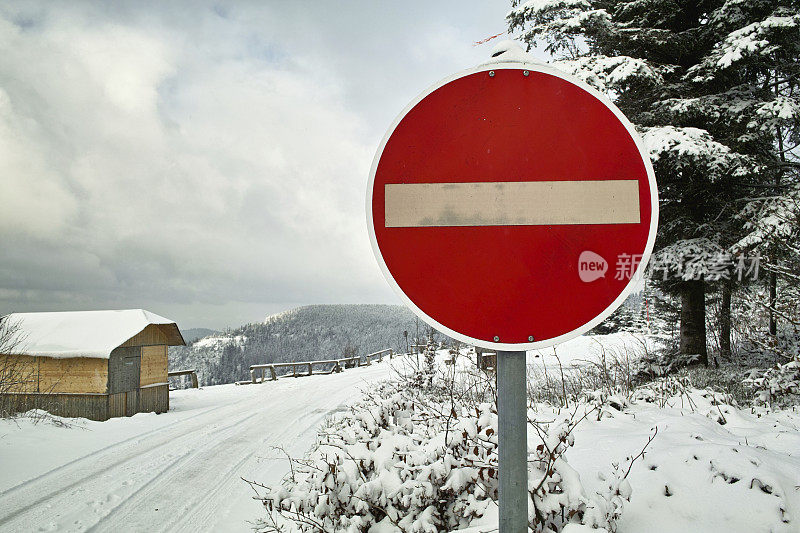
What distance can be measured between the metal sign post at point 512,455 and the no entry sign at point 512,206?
13cm

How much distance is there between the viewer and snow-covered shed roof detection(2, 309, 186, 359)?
1273cm

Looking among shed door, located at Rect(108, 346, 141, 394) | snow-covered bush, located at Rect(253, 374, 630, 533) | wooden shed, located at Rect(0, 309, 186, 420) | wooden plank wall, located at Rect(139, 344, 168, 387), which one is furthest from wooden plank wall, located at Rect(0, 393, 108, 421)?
snow-covered bush, located at Rect(253, 374, 630, 533)

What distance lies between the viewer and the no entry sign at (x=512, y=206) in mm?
1192

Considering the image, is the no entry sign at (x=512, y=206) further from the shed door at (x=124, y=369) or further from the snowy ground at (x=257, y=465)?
the shed door at (x=124, y=369)

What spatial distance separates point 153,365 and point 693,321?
15.7 metres

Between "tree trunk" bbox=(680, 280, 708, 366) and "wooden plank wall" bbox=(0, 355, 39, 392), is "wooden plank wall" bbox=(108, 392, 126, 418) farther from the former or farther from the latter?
"tree trunk" bbox=(680, 280, 708, 366)

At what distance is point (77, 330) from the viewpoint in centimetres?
1345

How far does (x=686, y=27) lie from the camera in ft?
32.3

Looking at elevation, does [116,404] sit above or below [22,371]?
below

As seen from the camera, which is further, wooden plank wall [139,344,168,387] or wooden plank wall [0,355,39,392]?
wooden plank wall [139,344,168,387]

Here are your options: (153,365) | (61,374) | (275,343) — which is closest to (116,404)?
(61,374)

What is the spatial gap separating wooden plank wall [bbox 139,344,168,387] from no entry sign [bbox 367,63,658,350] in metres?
15.5

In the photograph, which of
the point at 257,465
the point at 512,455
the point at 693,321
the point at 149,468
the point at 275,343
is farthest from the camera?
the point at 275,343

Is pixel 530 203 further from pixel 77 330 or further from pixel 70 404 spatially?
pixel 77 330
